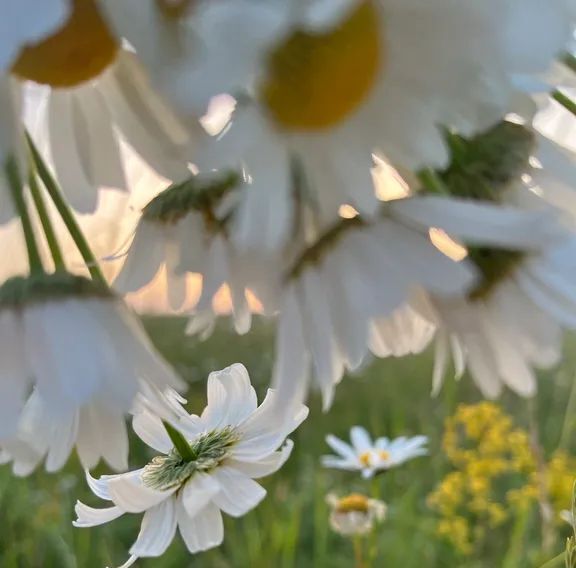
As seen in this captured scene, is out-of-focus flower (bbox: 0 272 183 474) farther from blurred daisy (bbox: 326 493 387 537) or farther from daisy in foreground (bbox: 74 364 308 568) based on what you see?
blurred daisy (bbox: 326 493 387 537)

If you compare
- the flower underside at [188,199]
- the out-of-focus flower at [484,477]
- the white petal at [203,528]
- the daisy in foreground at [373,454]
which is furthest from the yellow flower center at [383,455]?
the flower underside at [188,199]

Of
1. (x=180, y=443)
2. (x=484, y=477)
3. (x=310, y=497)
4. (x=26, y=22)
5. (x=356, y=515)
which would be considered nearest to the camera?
(x=26, y=22)

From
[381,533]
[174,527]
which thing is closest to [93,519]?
[174,527]

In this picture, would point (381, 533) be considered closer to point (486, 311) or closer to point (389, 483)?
point (389, 483)

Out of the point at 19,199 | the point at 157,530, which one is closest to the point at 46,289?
the point at 19,199

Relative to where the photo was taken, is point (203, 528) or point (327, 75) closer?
point (327, 75)

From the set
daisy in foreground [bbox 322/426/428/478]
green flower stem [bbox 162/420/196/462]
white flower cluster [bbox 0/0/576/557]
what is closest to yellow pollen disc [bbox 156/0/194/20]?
white flower cluster [bbox 0/0/576/557]

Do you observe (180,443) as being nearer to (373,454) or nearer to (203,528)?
(203,528)
